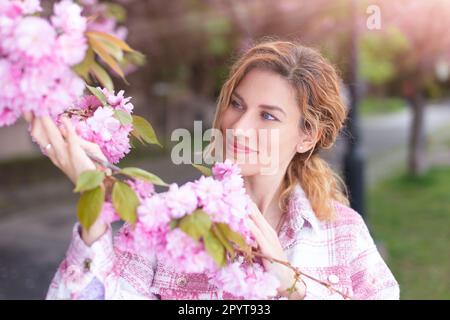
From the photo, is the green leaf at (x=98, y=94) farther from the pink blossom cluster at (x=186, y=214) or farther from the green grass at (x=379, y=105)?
the green grass at (x=379, y=105)

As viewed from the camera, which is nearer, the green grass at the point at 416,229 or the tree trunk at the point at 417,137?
the green grass at the point at 416,229

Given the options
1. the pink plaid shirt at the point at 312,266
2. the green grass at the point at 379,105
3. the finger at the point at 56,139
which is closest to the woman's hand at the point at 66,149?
the finger at the point at 56,139

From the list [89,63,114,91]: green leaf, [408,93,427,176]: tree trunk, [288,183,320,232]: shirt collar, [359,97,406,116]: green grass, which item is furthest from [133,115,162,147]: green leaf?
[359,97,406,116]: green grass

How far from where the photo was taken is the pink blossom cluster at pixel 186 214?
1.28 metres

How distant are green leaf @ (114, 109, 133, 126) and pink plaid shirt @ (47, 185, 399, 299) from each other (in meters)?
0.27

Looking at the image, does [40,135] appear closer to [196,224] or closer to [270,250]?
[196,224]

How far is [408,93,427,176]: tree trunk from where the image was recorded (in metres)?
10.3

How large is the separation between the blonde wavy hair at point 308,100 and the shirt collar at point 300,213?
23 millimetres

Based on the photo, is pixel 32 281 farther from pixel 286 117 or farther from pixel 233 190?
pixel 233 190

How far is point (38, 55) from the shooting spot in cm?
113

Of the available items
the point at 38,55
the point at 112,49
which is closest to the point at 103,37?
the point at 112,49

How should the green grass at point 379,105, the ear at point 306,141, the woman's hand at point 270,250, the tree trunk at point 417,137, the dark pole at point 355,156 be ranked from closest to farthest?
the woman's hand at point 270,250, the ear at point 306,141, the dark pole at point 355,156, the tree trunk at point 417,137, the green grass at point 379,105

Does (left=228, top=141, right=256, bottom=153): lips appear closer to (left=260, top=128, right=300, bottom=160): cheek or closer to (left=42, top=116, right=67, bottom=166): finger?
(left=260, top=128, right=300, bottom=160): cheek
